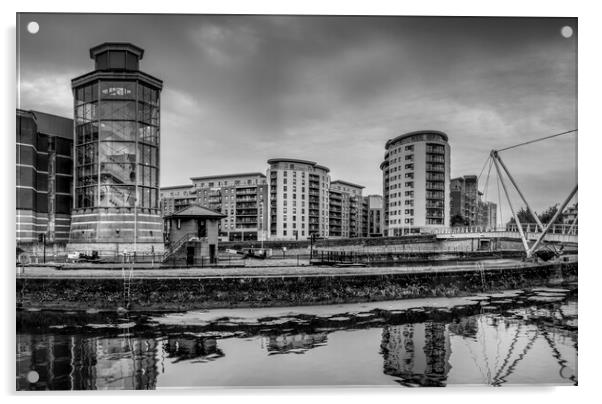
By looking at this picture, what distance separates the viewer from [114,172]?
67.7 feet

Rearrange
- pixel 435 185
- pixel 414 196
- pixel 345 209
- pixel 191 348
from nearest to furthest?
pixel 191 348 → pixel 414 196 → pixel 435 185 → pixel 345 209

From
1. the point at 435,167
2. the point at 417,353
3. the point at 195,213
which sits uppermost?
the point at 435,167

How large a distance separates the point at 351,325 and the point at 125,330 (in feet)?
21.0

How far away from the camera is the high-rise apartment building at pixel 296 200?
143 ft

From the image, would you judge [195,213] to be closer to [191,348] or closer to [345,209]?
[191,348]

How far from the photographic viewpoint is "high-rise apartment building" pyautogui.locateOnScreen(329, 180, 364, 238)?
5569 cm

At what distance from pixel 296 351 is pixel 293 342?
0.55 m

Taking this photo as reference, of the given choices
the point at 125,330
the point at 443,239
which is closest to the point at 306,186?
the point at 443,239

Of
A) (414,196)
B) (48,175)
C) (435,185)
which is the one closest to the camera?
(48,175)

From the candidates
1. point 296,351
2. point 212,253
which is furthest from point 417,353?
point 212,253

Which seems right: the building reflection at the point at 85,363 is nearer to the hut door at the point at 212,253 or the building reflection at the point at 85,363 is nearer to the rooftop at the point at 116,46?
the rooftop at the point at 116,46

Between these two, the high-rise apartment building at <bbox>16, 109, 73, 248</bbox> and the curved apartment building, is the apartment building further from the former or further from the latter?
the curved apartment building

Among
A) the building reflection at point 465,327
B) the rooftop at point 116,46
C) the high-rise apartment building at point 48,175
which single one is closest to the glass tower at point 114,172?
the high-rise apartment building at point 48,175

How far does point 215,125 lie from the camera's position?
11445mm
